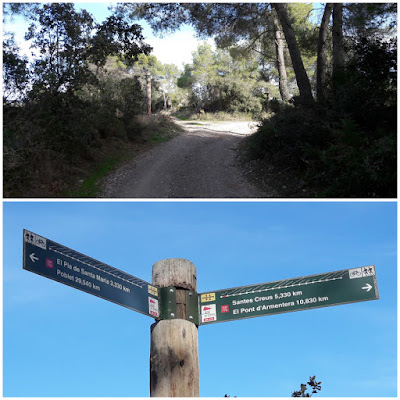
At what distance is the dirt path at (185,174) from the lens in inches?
570

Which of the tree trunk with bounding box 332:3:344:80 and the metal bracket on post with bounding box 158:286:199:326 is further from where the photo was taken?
the tree trunk with bounding box 332:3:344:80

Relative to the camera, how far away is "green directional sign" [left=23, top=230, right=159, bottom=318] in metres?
3.23

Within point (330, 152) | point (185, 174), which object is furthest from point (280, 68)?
point (330, 152)

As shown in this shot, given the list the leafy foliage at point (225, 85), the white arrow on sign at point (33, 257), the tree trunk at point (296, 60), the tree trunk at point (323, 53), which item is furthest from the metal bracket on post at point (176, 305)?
the leafy foliage at point (225, 85)

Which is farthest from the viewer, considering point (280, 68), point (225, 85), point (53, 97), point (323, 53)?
point (225, 85)

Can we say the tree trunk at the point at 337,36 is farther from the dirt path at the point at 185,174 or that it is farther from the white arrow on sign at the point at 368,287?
the white arrow on sign at the point at 368,287

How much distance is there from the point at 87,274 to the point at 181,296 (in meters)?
0.77

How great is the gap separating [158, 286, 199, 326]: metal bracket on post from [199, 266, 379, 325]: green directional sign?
0.29 ft

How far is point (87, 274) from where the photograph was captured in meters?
3.57

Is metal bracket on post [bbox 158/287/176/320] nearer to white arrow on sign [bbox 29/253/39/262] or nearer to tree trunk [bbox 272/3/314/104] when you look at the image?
white arrow on sign [bbox 29/253/39/262]

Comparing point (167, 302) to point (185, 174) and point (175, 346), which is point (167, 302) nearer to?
point (175, 346)

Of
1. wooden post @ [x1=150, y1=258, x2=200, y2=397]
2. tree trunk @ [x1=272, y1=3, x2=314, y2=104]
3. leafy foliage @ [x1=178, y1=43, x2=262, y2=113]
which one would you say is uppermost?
leafy foliage @ [x1=178, y1=43, x2=262, y2=113]

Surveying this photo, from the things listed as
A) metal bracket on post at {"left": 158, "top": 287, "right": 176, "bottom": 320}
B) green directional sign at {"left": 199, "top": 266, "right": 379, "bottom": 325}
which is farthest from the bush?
metal bracket on post at {"left": 158, "top": 287, "right": 176, "bottom": 320}

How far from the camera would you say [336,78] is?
1563 centimetres
